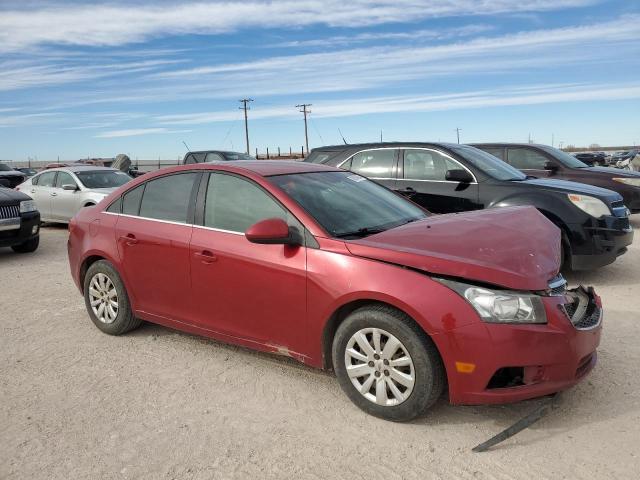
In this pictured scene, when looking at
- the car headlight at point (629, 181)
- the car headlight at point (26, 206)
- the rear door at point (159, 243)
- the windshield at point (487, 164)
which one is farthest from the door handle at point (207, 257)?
the car headlight at point (629, 181)

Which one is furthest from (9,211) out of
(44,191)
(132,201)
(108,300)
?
(132,201)

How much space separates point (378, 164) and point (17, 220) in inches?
239

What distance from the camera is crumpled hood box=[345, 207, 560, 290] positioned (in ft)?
10.2

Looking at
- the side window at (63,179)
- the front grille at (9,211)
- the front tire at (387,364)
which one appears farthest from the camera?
the side window at (63,179)

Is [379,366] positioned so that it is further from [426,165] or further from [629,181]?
[629,181]

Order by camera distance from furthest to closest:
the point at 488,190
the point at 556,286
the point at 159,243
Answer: the point at 488,190
the point at 159,243
the point at 556,286

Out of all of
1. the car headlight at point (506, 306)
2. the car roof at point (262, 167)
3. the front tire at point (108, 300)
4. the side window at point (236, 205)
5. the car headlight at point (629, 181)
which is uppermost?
the car roof at point (262, 167)

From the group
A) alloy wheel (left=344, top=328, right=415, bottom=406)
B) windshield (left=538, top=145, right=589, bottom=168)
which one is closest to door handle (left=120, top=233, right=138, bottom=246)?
alloy wheel (left=344, top=328, right=415, bottom=406)

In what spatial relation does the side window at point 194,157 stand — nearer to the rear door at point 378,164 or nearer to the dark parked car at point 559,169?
the dark parked car at point 559,169

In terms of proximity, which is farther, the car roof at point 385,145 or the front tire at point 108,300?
the car roof at point 385,145

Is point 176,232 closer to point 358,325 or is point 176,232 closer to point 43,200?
point 358,325

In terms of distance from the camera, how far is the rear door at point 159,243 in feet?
14.3

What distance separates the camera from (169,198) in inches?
183

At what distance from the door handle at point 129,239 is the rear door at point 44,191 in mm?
9607
